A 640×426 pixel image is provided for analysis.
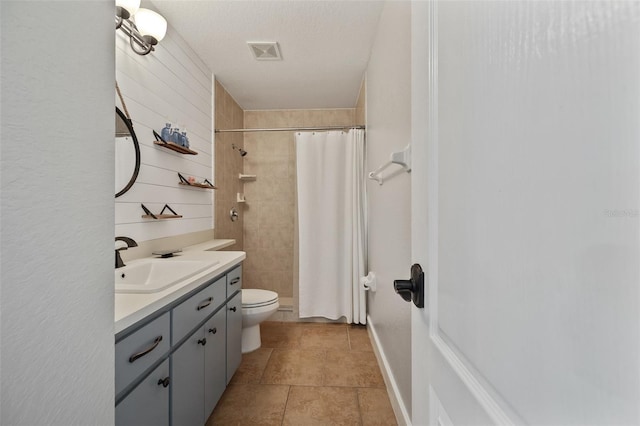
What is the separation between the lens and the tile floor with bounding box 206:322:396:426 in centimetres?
157

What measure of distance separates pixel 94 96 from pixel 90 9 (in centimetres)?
15

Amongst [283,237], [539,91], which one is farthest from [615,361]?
[283,237]

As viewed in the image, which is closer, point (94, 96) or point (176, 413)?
point (94, 96)

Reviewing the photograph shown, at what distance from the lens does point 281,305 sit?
3043 mm

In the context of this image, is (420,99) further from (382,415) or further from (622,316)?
(382,415)

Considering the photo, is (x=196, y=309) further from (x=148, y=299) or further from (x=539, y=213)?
(x=539, y=213)

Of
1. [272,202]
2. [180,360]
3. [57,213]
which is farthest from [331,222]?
[57,213]

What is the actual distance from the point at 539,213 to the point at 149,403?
126 cm

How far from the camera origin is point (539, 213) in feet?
0.96

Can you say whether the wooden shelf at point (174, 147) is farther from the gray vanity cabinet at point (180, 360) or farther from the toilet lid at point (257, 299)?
the toilet lid at point (257, 299)

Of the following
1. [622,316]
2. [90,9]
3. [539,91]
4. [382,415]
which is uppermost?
[90,9]

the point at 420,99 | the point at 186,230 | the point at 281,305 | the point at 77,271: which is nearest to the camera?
the point at 77,271

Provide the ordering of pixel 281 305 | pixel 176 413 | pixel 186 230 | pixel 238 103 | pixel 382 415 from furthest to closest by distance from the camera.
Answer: pixel 238 103 → pixel 281 305 → pixel 186 230 → pixel 382 415 → pixel 176 413

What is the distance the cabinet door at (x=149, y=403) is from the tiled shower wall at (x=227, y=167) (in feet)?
5.71
